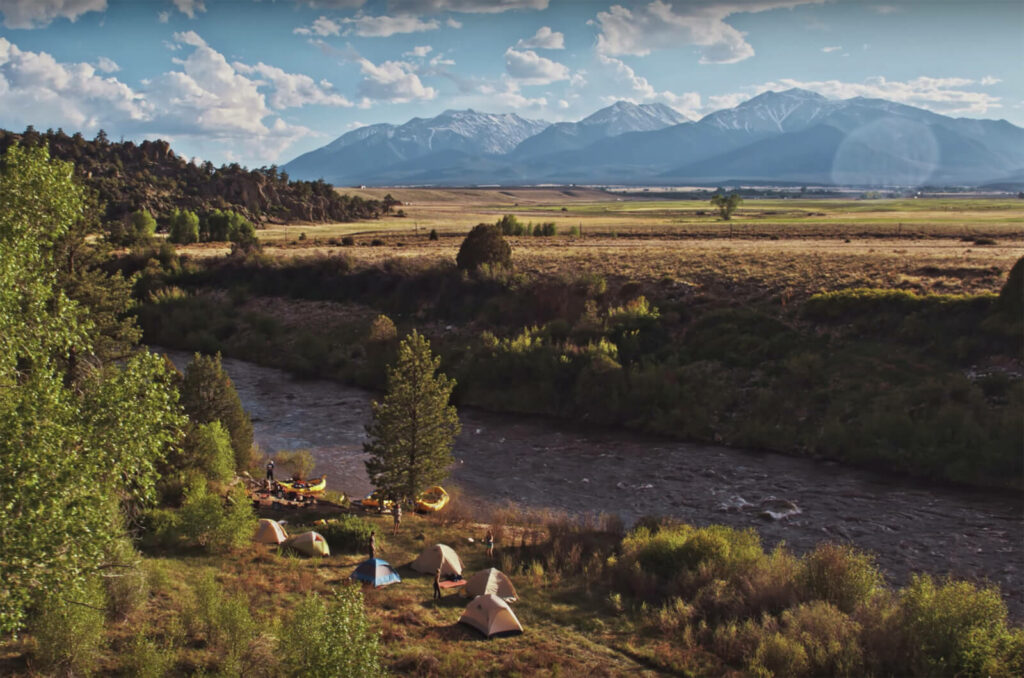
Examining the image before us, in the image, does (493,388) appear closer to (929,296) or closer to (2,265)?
(929,296)

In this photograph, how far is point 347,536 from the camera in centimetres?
2648

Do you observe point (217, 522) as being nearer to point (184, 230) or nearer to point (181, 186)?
point (184, 230)

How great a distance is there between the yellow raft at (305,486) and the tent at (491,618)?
1299 cm

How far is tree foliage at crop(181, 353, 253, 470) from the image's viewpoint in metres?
31.2

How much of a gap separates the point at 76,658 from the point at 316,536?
34.0ft

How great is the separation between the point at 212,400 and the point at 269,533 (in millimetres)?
8167

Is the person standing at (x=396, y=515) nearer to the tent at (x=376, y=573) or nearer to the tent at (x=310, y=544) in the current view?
the tent at (x=310, y=544)

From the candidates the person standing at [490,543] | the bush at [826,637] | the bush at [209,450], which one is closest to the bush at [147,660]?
the person standing at [490,543]

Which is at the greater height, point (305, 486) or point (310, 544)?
point (310, 544)

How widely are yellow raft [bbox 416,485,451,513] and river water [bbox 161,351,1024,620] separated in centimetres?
161

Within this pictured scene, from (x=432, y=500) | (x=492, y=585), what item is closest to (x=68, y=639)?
(x=492, y=585)

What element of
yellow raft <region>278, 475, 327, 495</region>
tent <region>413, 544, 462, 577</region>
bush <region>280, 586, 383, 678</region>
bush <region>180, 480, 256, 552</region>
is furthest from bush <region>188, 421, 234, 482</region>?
bush <region>280, 586, 383, 678</region>

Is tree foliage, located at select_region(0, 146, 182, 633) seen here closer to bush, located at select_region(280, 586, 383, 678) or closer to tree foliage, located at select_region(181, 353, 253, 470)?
bush, located at select_region(280, 586, 383, 678)

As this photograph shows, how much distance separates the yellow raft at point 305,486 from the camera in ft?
103
